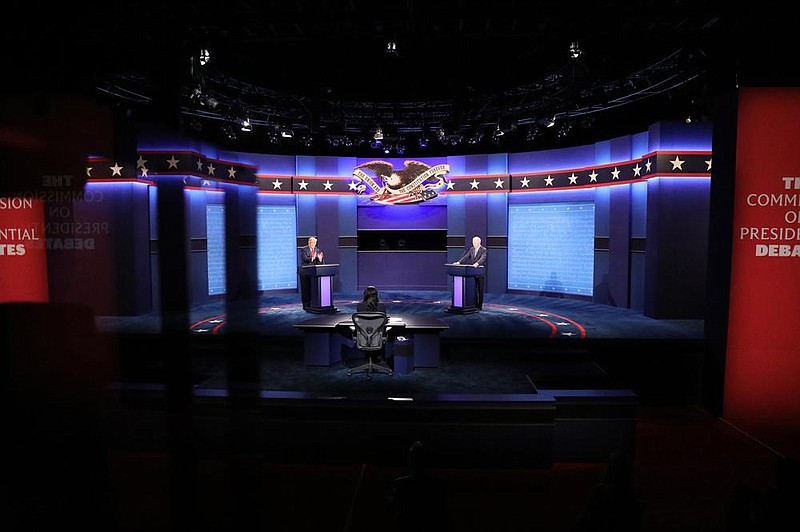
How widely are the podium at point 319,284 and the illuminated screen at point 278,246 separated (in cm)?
284

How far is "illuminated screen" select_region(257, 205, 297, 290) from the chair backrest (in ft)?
23.6

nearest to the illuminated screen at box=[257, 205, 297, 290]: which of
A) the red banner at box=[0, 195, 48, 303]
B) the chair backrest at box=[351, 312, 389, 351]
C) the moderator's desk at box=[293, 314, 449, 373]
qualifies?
the moderator's desk at box=[293, 314, 449, 373]

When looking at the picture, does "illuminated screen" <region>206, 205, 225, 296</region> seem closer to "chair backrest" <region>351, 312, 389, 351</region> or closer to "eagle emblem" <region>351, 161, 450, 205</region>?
"eagle emblem" <region>351, 161, 450, 205</region>

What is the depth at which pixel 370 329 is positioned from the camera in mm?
5336

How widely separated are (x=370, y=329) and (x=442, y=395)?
4.07 feet

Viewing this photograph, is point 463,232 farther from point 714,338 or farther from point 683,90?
point 714,338

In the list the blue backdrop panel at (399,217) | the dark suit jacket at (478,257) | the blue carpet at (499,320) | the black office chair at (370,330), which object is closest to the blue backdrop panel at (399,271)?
the blue backdrop panel at (399,217)

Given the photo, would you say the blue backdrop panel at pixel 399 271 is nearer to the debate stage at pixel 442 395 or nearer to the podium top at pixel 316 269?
the podium top at pixel 316 269

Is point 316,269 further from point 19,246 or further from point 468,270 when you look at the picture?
point 19,246

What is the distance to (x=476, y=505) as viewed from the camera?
3732mm

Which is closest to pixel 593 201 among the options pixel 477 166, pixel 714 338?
pixel 477 166

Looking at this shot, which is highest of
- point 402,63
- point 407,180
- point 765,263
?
point 402,63

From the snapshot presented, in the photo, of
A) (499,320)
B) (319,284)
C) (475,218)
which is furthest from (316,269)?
(475,218)

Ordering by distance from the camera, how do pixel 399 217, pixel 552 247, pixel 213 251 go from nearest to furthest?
pixel 213 251
pixel 552 247
pixel 399 217
